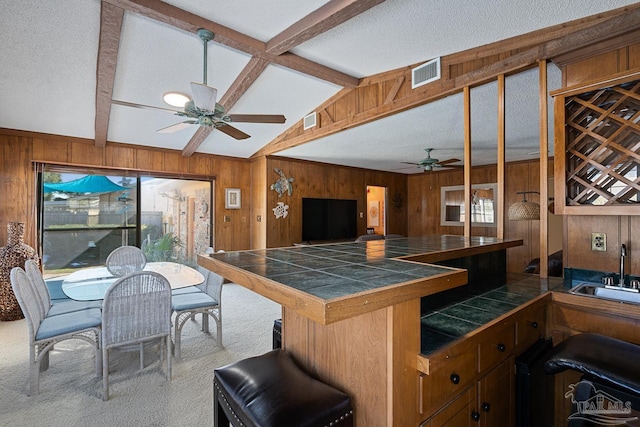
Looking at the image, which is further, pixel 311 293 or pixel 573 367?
pixel 573 367

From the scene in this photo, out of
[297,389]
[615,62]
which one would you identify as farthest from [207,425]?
[615,62]

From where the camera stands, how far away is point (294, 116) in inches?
186

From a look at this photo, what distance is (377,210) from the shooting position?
8.79 meters

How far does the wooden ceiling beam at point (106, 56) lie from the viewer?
2.37 metres

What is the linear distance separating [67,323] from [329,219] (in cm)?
493

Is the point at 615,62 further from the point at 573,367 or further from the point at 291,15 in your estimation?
the point at 291,15

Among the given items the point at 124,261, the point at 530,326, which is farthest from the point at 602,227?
the point at 124,261

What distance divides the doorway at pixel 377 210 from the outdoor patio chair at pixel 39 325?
644 centimetres

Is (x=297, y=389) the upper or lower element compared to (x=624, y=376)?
lower

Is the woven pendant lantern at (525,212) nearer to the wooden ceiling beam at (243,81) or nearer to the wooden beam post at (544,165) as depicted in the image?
the wooden beam post at (544,165)

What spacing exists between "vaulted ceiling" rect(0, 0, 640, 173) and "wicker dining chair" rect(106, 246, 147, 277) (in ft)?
5.75

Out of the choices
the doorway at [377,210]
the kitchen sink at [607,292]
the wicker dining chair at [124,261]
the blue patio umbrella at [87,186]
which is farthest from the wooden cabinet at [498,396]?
the doorway at [377,210]

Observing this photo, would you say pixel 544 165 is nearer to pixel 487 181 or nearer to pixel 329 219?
pixel 329 219

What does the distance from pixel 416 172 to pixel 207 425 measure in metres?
7.41
